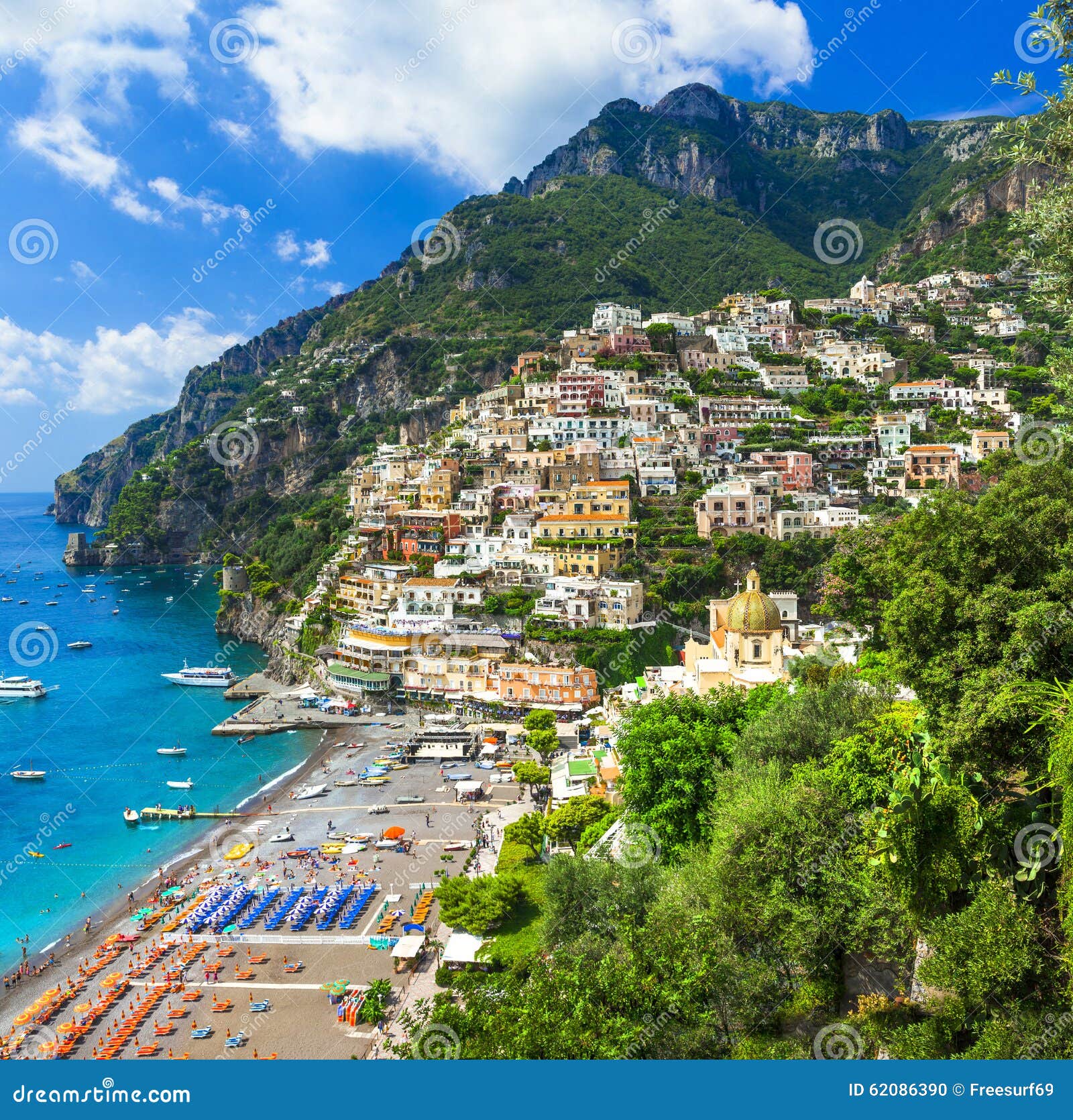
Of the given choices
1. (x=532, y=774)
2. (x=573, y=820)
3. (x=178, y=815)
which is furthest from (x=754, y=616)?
(x=178, y=815)

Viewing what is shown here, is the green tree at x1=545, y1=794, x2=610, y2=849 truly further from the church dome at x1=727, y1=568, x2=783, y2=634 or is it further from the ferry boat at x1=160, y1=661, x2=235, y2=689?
the ferry boat at x1=160, y1=661, x2=235, y2=689

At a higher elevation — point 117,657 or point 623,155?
point 623,155

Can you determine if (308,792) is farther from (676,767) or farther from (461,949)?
(676,767)

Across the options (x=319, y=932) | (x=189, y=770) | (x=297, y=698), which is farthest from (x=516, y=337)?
(x=319, y=932)

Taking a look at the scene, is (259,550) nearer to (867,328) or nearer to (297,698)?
(297,698)

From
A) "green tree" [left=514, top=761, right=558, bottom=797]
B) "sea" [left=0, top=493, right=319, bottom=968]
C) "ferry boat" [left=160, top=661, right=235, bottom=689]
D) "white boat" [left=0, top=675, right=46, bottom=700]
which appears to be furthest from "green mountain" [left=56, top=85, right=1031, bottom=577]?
"green tree" [left=514, top=761, right=558, bottom=797]

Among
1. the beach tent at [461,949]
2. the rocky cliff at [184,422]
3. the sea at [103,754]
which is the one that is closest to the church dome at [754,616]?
the beach tent at [461,949]

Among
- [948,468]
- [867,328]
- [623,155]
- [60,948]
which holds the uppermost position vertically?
[623,155]
